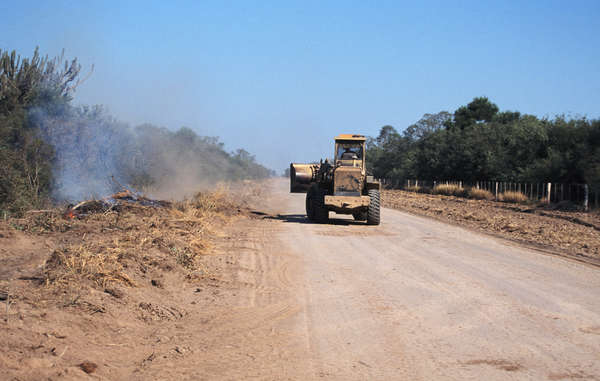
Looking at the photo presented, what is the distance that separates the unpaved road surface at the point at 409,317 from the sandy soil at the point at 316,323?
23mm

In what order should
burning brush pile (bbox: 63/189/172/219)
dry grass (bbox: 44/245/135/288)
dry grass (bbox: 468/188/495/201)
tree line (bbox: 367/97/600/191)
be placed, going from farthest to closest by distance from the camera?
dry grass (bbox: 468/188/495/201)
tree line (bbox: 367/97/600/191)
burning brush pile (bbox: 63/189/172/219)
dry grass (bbox: 44/245/135/288)

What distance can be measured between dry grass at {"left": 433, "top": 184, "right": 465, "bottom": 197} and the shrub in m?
2.72

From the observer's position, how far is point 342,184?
19.9m

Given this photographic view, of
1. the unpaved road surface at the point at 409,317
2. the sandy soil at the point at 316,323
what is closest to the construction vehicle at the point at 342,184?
the unpaved road surface at the point at 409,317

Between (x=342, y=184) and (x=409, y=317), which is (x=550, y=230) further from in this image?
(x=409, y=317)

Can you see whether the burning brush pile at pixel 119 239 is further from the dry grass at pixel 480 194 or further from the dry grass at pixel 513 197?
the dry grass at pixel 480 194

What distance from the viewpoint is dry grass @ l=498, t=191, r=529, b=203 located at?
37.3 meters

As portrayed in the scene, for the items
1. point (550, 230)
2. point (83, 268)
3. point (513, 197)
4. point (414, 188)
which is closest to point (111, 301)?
point (83, 268)

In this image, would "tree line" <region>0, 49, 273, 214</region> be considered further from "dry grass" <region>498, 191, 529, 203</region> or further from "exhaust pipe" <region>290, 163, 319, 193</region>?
"dry grass" <region>498, 191, 529, 203</region>

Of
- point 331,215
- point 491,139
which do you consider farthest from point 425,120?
point 331,215

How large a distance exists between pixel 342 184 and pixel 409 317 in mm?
12774

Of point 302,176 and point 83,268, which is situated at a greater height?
point 302,176

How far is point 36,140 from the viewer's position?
19375 millimetres

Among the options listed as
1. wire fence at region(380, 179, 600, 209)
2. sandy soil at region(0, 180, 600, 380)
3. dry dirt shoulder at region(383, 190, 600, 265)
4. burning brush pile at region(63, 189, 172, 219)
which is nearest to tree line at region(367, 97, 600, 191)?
wire fence at region(380, 179, 600, 209)
